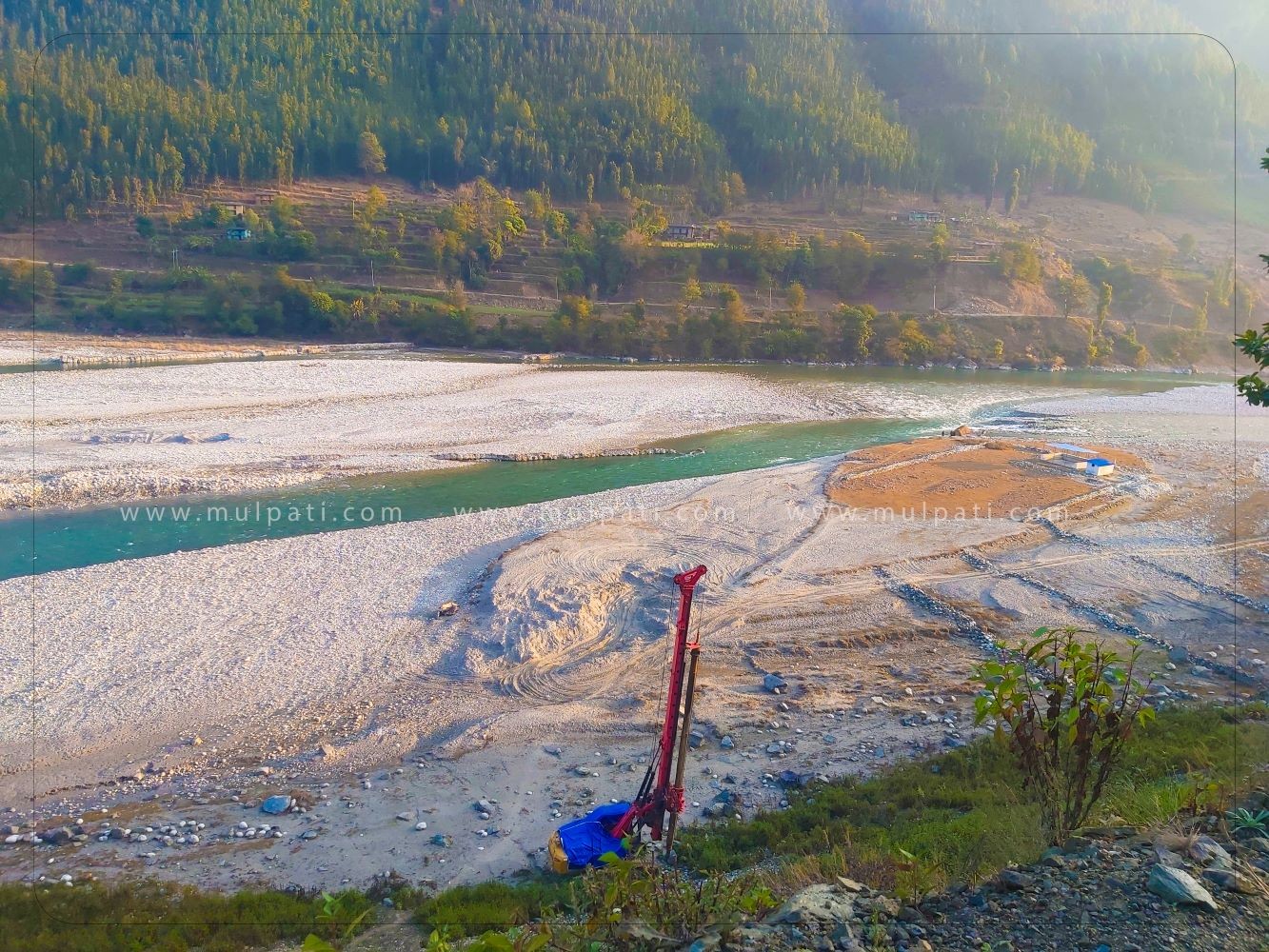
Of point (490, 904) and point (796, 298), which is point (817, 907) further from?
point (796, 298)

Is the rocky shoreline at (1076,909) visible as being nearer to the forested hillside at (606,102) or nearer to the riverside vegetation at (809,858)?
the riverside vegetation at (809,858)

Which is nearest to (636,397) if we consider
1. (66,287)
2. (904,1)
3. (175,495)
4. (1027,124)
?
(175,495)

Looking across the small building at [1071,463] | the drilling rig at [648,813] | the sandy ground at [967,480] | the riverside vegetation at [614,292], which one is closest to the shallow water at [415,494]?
the sandy ground at [967,480]

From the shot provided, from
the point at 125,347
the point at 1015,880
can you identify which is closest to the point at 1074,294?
the point at 125,347

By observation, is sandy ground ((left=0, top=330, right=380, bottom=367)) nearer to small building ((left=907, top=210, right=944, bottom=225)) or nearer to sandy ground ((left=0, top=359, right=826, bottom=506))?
sandy ground ((left=0, top=359, right=826, bottom=506))

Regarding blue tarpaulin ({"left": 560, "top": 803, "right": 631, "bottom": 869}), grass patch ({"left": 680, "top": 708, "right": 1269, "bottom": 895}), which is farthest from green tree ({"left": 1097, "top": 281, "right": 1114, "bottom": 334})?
blue tarpaulin ({"left": 560, "top": 803, "right": 631, "bottom": 869})
